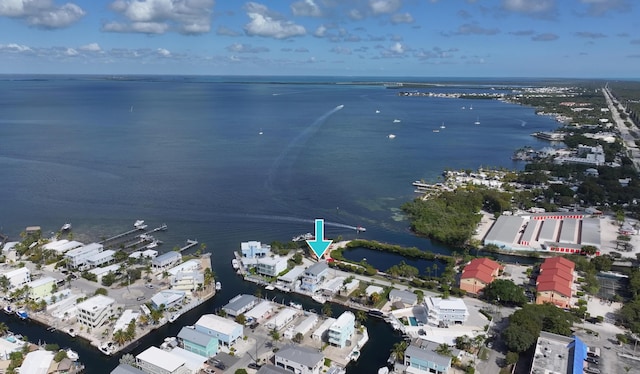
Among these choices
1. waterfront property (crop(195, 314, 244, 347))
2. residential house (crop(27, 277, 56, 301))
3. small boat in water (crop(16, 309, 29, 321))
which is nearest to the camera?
waterfront property (crop(195, 314, 244, 347))

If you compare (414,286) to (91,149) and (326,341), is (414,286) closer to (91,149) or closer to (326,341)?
(326,341)

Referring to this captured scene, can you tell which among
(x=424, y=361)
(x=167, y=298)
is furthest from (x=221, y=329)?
(x=424, y=361)

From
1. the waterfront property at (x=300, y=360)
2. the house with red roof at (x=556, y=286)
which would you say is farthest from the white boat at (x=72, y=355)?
the house with red roof at (x=556, y=286)

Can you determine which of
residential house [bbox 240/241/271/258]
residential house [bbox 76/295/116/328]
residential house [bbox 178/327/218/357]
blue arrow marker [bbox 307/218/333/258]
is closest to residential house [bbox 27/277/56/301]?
residential house [bbox 76/295/116/328]

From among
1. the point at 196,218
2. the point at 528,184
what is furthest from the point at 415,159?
the point at 196,218

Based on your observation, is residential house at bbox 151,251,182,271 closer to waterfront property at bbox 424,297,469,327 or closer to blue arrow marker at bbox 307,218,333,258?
blue arrow marker at bbox 307,218,333,258

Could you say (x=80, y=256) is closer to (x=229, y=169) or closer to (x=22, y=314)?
(x=22, y=314)
